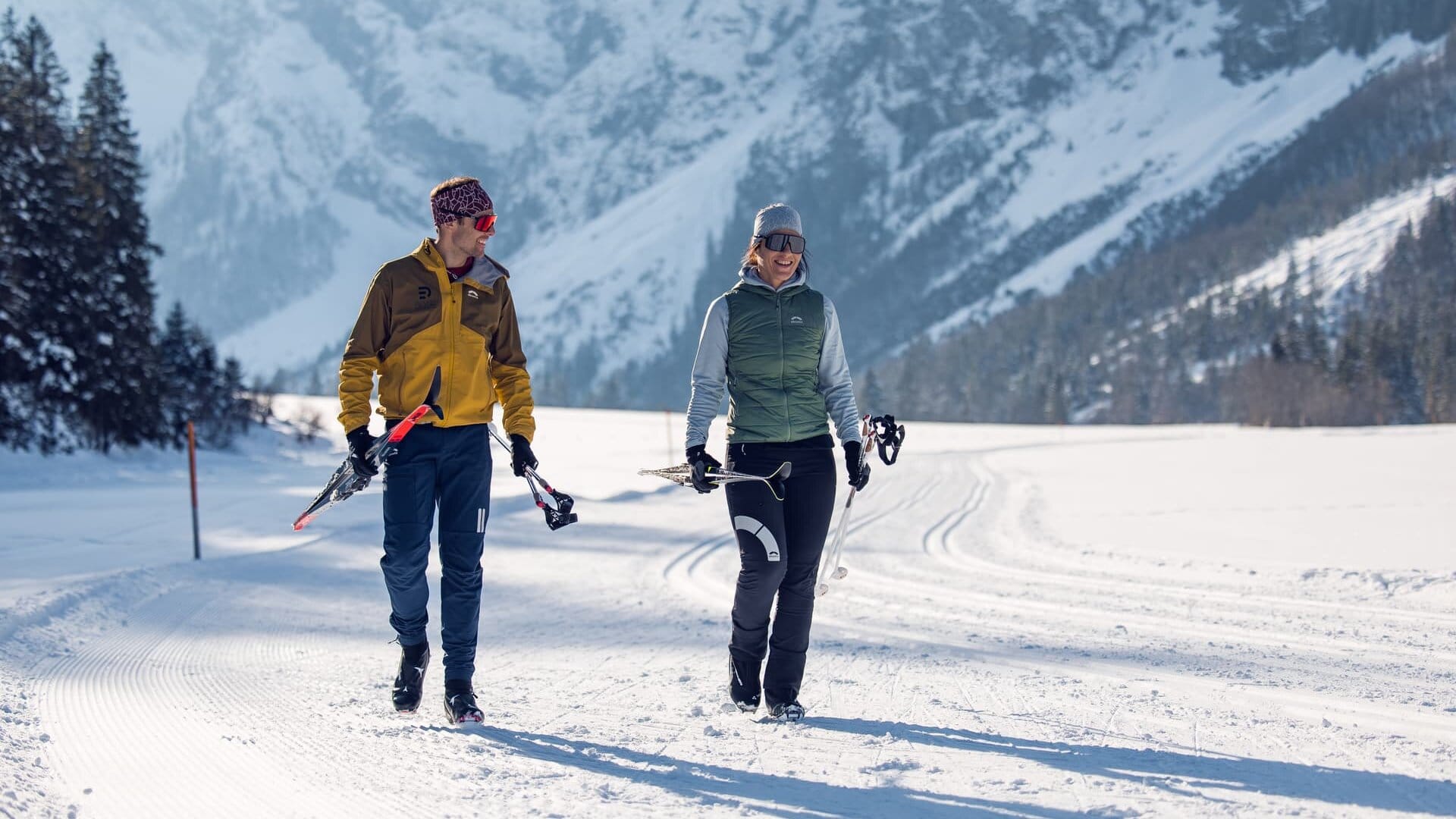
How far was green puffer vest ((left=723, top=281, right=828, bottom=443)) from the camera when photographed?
4.80 meters

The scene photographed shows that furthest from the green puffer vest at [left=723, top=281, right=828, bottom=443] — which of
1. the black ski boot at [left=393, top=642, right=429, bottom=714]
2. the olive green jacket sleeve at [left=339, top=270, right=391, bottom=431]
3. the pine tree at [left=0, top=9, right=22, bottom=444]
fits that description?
the pine tree at [left=0, top=9, right=22, bottom=444]

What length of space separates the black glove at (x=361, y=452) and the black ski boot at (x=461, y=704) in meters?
0.92

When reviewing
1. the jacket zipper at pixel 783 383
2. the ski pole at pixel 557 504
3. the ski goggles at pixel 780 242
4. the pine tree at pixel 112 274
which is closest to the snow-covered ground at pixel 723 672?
the ski pole at pixel 557 504

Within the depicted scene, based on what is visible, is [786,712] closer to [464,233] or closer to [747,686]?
[747,686]

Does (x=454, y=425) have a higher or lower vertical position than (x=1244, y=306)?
lower

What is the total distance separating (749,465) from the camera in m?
4.82

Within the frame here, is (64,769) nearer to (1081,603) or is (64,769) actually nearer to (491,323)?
(491,323)

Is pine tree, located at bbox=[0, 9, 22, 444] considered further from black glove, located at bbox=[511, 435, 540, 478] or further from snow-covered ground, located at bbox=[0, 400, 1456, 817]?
black glove, located at bbox=[511, 435, 540, 478]

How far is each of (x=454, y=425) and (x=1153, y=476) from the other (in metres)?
17.7

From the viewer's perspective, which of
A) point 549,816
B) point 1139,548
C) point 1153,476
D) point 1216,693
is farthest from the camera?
point 1153,476

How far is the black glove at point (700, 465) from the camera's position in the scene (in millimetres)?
4773

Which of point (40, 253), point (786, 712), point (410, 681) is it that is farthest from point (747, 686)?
point (40, 253)

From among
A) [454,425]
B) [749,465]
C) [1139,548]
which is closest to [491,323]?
[454,425]

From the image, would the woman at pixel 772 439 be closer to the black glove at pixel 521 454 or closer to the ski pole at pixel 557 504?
the ski pole at pixel 557 504
